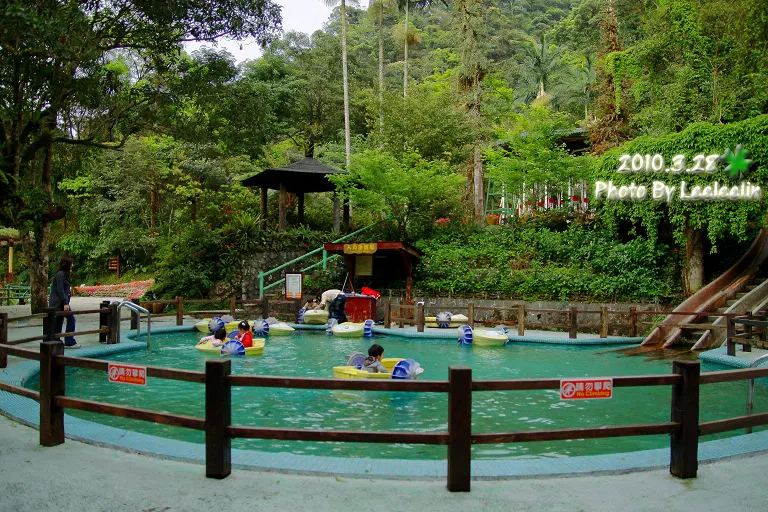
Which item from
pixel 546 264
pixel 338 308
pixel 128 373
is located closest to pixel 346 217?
pixel 338 308

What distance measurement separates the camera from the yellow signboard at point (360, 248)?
21797 mm

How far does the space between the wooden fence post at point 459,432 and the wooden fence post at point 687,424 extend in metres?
1.88

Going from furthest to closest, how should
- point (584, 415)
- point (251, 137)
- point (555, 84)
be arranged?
1. point (555, 84)
2. point (251, 137)
3. point (584, 415)

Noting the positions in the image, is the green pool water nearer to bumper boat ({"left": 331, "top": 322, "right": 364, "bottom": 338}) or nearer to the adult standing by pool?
the adult standing by pool

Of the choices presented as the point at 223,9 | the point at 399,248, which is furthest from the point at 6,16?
the point at 399,248

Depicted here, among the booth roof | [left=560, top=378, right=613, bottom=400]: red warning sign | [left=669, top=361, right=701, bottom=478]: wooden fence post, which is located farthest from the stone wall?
[left=560, top=378, right=613, bottom=400]: red warning sign

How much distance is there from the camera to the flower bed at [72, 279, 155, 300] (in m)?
33.3

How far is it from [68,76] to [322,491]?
17.0m

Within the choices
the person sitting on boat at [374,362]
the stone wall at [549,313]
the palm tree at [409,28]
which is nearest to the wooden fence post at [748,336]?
the stone wall at [549,313]

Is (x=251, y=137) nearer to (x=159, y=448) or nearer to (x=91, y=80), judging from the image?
(x=91, y=80)

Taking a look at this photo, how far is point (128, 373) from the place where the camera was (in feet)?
18.6

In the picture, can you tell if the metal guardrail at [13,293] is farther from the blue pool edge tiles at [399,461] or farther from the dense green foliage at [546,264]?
the blue pool edge tiles at [399,461]

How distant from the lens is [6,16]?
41.4 ft

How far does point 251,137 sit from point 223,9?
4.85 m
